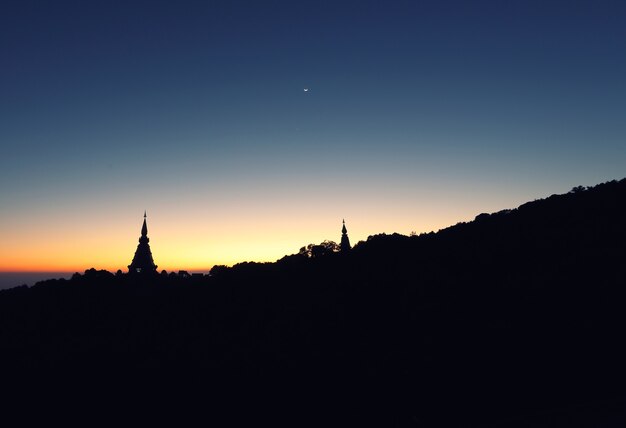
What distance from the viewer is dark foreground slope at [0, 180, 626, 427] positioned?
61.2 feet

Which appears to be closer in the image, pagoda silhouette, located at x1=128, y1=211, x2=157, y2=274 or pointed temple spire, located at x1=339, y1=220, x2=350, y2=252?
pagoda silhouette, located at x1=128, y1=211, x2=157, y2=274

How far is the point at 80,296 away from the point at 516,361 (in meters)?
48.3

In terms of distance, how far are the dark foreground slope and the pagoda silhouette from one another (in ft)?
4.48

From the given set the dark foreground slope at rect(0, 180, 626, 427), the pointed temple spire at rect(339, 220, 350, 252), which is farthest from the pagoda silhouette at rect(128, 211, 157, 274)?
the pointed temple spire at rect(339, 220, 350, 252)

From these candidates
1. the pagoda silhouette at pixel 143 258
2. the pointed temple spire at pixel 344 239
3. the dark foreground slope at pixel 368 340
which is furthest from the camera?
the pointed temple spire at pixel 344 239

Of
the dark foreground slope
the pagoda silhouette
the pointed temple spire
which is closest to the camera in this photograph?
the dark foreground slope

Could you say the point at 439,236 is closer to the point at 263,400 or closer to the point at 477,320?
the point at 477,320

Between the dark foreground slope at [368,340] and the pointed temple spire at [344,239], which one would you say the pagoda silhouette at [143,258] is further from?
the pointed temple spire at [344,239]

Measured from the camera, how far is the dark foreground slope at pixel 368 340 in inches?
734

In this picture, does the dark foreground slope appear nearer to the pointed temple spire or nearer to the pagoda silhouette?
the pagoda silhouette

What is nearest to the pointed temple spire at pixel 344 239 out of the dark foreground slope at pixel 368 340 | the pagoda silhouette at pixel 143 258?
the dark foreground slope at pixel 368 340

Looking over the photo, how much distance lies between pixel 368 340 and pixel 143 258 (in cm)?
2680

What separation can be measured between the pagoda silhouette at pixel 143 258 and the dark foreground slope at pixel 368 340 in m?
1.36

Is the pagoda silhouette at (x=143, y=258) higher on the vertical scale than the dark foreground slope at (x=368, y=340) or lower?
higher
